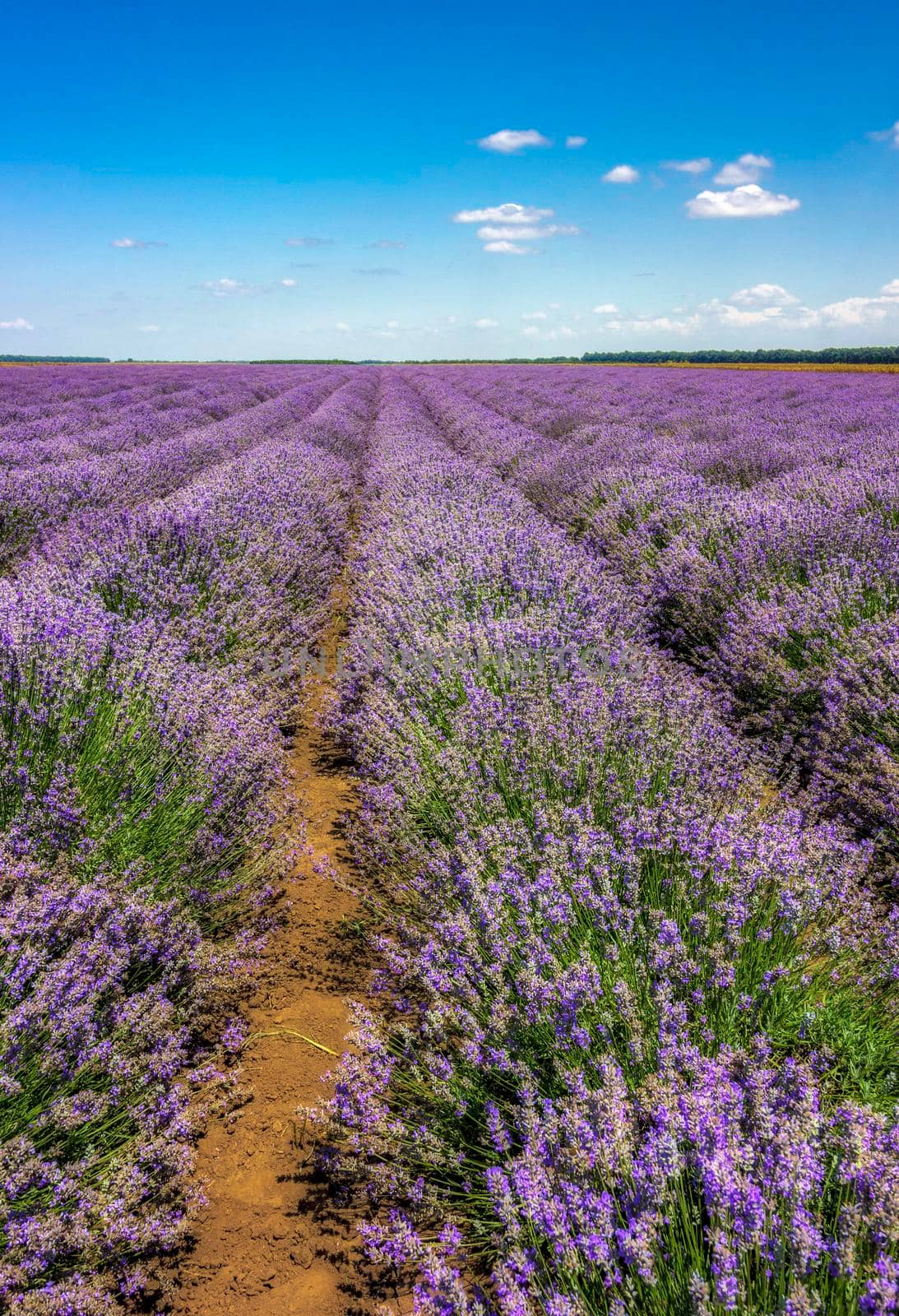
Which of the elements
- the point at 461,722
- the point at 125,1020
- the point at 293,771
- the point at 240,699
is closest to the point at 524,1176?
the point at 125,1020

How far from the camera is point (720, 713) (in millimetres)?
3668

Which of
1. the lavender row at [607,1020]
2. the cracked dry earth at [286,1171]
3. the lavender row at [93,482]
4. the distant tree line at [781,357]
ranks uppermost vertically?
the distant tree line at [781,357]

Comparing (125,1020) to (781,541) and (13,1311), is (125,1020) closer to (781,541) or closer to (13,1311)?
(13,1311)

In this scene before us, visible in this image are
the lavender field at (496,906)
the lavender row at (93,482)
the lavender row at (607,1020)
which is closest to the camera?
the lavender row at (607,1020)

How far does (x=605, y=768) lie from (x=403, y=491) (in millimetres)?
5315

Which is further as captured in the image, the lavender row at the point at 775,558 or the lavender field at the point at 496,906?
the lavender row at the point at 775,558

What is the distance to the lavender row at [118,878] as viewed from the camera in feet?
5.06

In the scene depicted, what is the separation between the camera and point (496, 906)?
1.89 meters

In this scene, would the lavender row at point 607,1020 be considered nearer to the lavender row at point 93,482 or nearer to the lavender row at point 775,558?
the lavender row at point 775,558

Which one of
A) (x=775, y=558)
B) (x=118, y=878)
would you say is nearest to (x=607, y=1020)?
(x=118, y=878)

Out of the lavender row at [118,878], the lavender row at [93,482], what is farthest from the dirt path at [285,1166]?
the lavender row at [93,482]

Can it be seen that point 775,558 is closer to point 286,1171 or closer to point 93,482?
point 286,1171

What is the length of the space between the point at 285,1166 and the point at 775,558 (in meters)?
4.66

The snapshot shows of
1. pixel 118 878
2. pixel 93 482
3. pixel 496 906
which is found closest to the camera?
pixel 496 906
